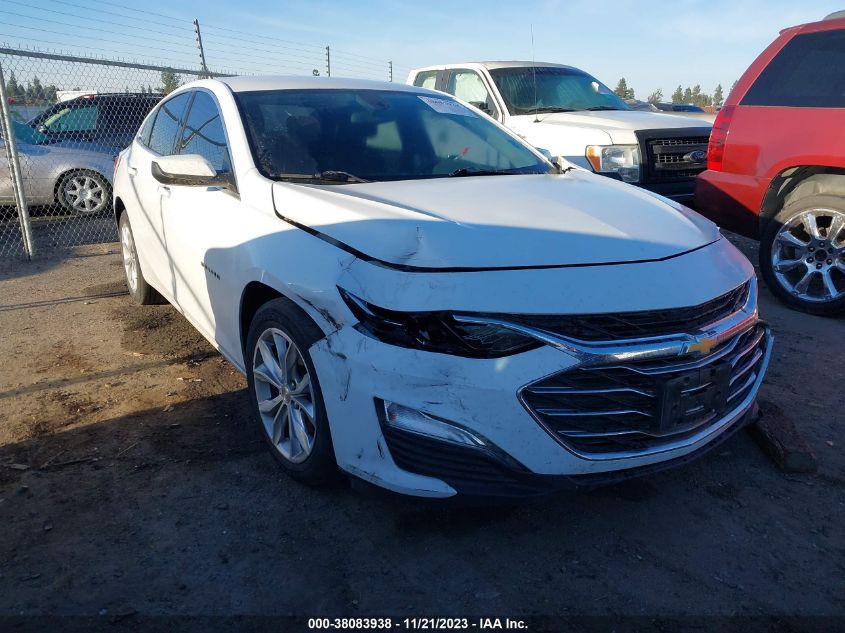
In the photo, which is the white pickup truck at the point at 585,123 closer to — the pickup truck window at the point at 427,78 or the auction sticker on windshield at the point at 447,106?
the pickup truck window at the point at 427,78

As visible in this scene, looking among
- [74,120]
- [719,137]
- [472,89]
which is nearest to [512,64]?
[472,89]

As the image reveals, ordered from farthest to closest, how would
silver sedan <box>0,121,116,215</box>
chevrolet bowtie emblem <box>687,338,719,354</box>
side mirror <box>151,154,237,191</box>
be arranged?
silver sedan <box>0,121,116,215</box>
side mirror <box>151,154,237,191</box>
chevrolet bowtie emblem <box>687,338,719,354</box>

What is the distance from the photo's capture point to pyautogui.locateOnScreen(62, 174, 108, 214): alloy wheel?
9188 millimetres

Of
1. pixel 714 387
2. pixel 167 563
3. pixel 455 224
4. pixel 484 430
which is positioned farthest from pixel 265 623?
pixel 714 387

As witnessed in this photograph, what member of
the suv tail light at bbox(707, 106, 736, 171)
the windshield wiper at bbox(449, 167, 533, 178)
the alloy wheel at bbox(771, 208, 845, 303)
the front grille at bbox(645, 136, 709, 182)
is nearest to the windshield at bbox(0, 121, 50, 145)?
the windshield wiper at bbox(449, 167, 533, 178)

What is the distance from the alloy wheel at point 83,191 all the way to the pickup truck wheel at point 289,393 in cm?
722

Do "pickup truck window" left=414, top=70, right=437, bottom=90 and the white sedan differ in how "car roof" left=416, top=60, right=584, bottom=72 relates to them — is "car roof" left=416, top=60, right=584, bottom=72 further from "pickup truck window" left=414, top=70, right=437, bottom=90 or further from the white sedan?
the white sedan

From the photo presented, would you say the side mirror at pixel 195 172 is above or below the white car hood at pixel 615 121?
below

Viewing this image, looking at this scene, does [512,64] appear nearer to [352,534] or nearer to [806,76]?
[806,76]

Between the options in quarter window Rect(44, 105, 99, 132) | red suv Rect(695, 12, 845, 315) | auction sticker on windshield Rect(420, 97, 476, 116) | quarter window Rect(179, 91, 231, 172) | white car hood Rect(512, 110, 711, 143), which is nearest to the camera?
quarter window Rect(179, 91, 231, 172)

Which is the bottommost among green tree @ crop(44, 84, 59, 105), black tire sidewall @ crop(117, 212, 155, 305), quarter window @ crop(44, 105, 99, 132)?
black tire sidewall @ crop(117, 212, 155, 305)

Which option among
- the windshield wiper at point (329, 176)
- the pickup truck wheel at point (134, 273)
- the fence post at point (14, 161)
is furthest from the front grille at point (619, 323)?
the fence post at point (14, 161)

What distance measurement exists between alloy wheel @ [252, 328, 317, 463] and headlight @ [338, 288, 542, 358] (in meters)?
0.44

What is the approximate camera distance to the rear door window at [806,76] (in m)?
5.09
